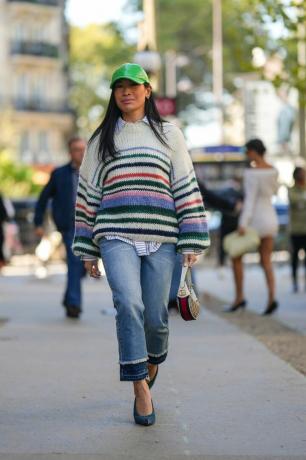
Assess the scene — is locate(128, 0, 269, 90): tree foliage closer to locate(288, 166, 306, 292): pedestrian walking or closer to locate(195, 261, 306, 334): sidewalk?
locate(195, 261, 306, 334): sidewalk

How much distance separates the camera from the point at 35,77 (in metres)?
90.9

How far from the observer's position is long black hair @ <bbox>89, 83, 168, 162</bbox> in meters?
7.80

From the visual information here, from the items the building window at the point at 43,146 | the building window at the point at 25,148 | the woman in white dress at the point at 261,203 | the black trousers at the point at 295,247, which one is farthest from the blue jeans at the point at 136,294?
the building window at the point at 43,146

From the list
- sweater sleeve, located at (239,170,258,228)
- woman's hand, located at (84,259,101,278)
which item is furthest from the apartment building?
woman's hand, located at (84,259,101,278)

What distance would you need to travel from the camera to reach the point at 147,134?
7844mm

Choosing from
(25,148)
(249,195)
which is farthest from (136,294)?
(25,148)

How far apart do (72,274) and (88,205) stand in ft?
22.9

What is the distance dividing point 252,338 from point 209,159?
95.2ft

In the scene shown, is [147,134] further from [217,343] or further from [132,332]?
[217,343]

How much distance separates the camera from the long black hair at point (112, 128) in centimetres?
780

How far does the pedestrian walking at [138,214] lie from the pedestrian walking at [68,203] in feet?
22.1

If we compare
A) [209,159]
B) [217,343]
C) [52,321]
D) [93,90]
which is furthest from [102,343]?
[93,90]

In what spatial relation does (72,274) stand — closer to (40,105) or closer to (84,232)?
(84,232)

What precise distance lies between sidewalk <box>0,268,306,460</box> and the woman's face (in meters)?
1.53
